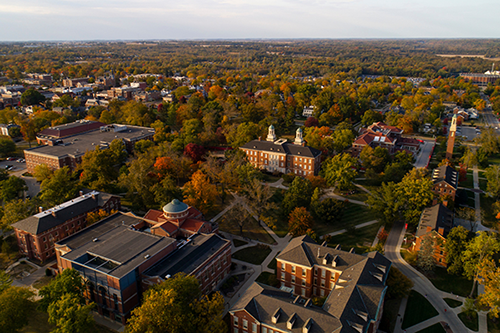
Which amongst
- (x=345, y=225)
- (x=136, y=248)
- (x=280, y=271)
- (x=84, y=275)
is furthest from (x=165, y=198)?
(x=345, y=225)

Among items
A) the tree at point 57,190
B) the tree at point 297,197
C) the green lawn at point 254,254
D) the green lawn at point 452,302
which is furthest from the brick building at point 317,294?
the tree at point 57,190

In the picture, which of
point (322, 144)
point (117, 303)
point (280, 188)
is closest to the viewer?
point (117, 303)

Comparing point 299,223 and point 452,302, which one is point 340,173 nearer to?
point 299,223

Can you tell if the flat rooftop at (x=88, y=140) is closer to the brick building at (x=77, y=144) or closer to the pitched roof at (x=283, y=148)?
the brick building at (x=77, y=144)

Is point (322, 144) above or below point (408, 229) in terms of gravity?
above

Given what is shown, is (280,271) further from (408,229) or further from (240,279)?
(408,229)

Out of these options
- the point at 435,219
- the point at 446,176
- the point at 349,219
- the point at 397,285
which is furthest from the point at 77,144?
the point at 446,176
